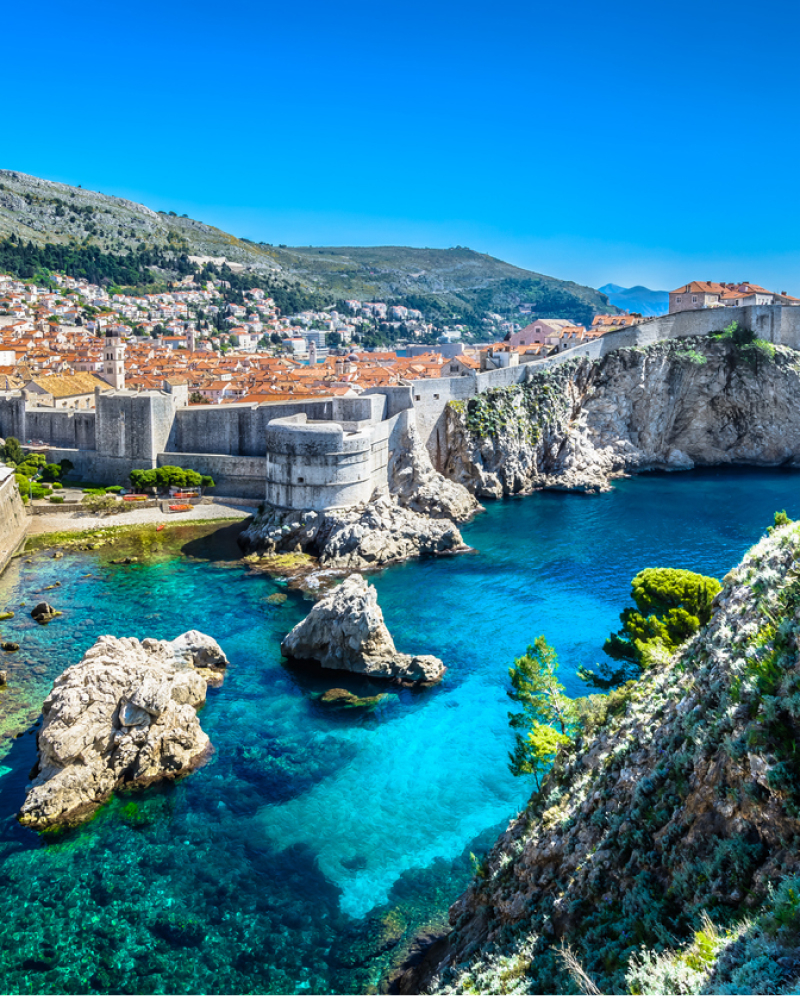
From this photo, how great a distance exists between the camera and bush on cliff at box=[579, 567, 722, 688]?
15.0 metres

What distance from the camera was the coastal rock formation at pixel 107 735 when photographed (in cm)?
1355

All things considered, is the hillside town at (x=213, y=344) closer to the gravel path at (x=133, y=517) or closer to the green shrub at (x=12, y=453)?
the green shrub at (x=12, y=453)

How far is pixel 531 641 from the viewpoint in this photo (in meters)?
21.2

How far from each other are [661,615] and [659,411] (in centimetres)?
3426

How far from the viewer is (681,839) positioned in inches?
225

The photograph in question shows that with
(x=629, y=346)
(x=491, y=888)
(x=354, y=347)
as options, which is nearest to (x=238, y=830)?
(x=491, y=888)

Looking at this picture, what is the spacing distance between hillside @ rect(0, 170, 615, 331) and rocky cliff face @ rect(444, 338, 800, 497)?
86.1m

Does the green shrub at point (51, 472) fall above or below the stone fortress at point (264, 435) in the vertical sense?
below

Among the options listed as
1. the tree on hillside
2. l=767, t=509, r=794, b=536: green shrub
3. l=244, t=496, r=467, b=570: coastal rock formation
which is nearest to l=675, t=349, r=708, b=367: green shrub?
l=244, t=496, r=467, b=570: coastal rock formation

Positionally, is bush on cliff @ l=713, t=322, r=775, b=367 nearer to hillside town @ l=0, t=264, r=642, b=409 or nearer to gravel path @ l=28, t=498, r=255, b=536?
hillside town @ l=0, t=264, r=642, b=409

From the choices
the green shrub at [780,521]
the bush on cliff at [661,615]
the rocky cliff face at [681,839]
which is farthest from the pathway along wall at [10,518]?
the green shrub at [780,521]

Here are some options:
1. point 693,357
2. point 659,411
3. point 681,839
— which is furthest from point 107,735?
point 693,357

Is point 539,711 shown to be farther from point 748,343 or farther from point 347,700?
point 748,343

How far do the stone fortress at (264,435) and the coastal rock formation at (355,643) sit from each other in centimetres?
1023
